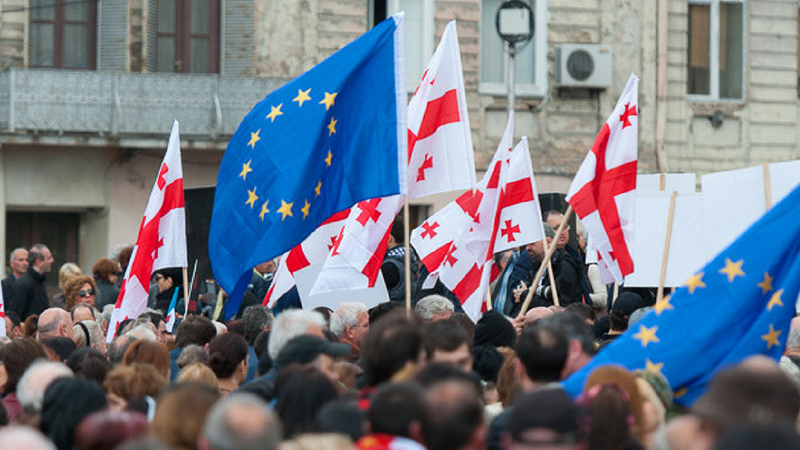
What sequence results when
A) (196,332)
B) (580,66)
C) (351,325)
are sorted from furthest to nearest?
(580,66)
(351,325)
(196,332)

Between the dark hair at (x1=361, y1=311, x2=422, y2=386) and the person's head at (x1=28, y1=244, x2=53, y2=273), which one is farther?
the person's head at (x1=28, y1=244, x2=53, y2=273)

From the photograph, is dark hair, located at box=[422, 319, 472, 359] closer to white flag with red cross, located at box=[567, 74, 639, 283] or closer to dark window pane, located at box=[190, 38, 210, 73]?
white flag with red cross, located at box=[567, 74, 639, 283]

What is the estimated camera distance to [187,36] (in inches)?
941

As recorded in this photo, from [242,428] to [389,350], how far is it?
175 cm

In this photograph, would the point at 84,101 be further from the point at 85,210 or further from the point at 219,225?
the point at 219,225

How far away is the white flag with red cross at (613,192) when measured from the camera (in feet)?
40.0

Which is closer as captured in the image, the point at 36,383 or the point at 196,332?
the point at 36,383

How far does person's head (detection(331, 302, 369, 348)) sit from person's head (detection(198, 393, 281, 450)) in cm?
514

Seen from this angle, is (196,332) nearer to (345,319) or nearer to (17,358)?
(345,319)

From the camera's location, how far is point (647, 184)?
16859 mm

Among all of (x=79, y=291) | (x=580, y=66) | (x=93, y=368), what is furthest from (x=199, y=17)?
(x=93, y=368)

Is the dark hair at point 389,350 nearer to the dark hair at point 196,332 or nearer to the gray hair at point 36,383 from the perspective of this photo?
the gray hair at point 36,383

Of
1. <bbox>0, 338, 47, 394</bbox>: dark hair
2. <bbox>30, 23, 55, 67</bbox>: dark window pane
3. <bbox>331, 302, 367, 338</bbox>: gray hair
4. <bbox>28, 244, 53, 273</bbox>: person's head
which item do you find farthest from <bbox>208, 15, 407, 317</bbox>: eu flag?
<bbox>30, 23, 55, 67</bbox>: dark window pane

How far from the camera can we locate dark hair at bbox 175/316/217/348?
10383 mm
